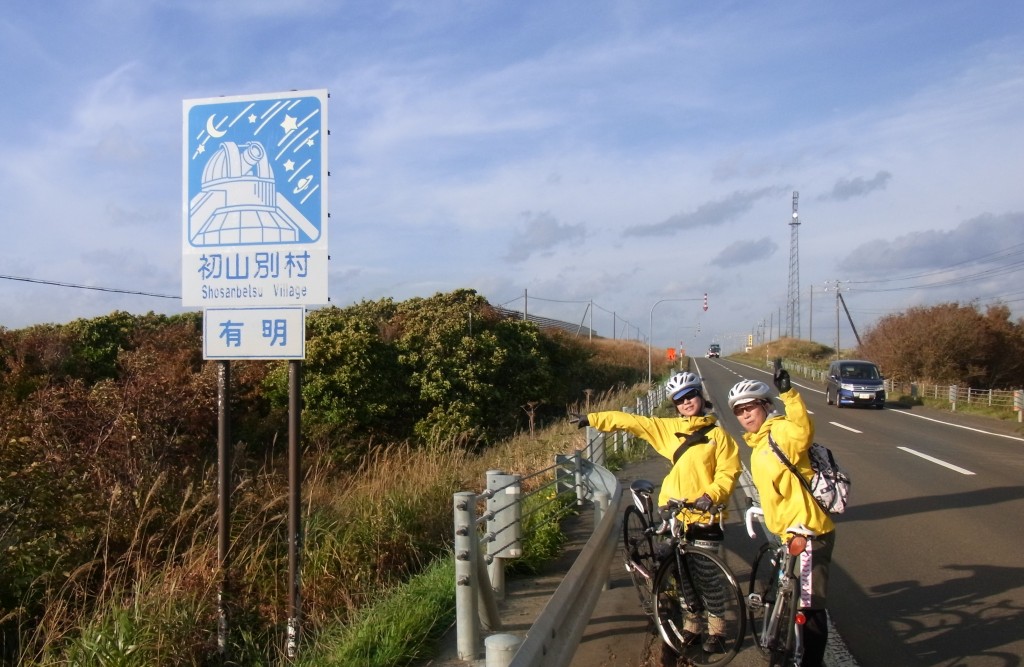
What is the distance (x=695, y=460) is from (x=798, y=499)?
83 centimetres

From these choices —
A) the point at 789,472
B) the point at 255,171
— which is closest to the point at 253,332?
the point at 255,171

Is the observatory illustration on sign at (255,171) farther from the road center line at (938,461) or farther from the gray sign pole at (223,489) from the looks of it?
the road center line at (938,461)

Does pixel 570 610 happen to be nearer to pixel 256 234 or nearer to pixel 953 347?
pixel 256 234

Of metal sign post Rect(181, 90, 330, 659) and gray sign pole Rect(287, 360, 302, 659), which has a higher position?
metal sign post Rect(181, 90, 330, 659)

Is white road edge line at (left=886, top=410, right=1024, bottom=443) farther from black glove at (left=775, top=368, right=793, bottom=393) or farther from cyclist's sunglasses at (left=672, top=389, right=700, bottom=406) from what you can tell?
black glove at (left=775, top=368, right=793, bottom=393)

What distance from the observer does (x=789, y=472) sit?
429cm

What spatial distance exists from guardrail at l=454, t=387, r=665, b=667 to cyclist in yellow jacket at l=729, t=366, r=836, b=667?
973mm

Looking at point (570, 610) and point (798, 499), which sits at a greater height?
point (798, 499)

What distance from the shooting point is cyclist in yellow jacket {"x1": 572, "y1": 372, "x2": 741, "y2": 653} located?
471cm

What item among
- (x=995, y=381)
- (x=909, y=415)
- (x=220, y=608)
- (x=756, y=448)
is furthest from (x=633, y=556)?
(x=995, y=381)

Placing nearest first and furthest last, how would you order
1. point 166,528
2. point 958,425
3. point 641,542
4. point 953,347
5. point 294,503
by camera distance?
1. point 294,503
2. point 641,542
3. point 166,528
4. point 958,425
5. point 953,347

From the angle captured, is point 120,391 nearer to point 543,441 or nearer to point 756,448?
point 543,441

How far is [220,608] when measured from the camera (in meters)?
5.50

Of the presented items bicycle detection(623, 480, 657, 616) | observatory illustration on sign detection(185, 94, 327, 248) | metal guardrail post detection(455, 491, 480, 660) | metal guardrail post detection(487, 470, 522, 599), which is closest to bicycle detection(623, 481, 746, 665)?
bicycle detection(623, 480, 657, 616)
